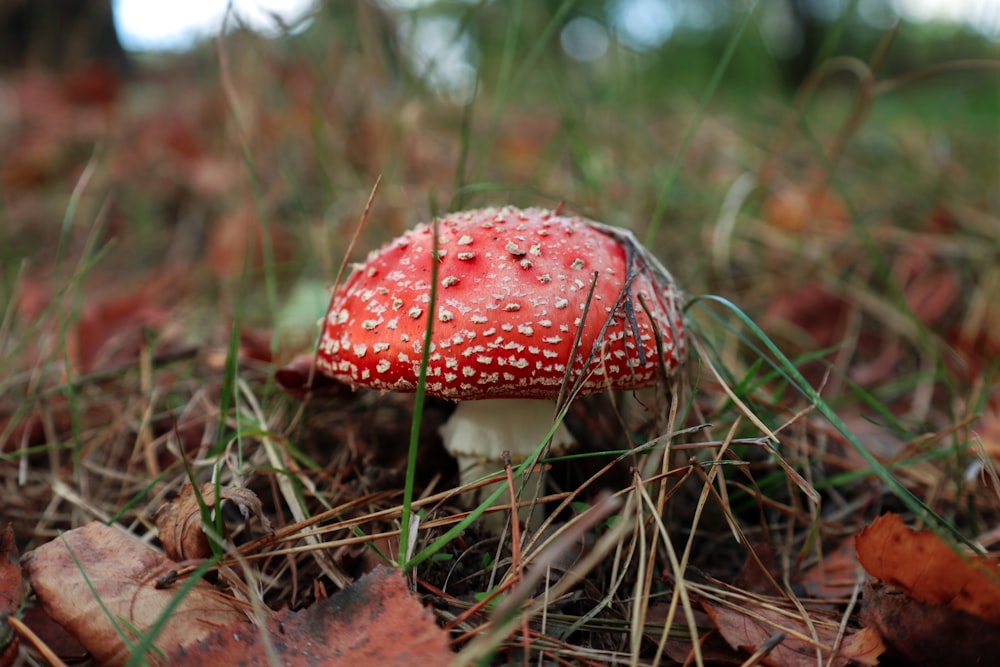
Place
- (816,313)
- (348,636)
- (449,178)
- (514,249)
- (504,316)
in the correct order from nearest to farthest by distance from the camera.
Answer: (348,636), (504,316), (514,249), (816,313), (449,178)

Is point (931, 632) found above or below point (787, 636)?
above

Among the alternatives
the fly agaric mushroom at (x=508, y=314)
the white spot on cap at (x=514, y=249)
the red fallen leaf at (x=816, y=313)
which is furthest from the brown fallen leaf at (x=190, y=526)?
the red fallen leaf at (x=816, y=313)

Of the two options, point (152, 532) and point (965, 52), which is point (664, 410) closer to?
point (152, 532)

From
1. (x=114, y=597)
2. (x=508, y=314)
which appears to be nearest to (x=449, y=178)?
(x=508, y=314)

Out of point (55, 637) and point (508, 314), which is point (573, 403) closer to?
point (508, 314)

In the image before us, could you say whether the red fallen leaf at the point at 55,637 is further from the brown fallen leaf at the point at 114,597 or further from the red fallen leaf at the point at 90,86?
the red fallen leaf at the point at 90,86

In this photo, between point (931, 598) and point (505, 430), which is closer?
point (931, 598)

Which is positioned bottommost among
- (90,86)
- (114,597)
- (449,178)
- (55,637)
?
(55,637)
